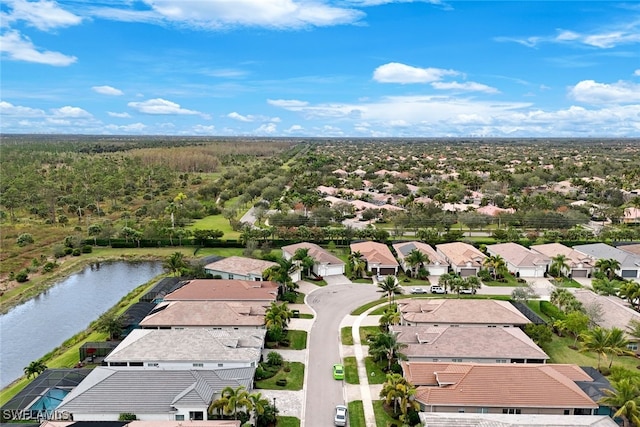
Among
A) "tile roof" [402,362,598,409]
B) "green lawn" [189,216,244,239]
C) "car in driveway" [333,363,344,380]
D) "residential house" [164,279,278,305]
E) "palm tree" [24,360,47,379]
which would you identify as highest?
"green lawn" [189,216,244,239]

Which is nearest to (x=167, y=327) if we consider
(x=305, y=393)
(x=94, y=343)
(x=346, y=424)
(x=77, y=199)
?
(x=94, y=343)

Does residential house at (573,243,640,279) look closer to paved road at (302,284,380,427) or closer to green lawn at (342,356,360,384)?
paved road at (302,284,380,427)

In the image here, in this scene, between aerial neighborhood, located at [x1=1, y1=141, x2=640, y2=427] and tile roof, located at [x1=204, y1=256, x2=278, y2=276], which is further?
tile roof, located at [x1=204, y1=256, x2=278, y2=276]

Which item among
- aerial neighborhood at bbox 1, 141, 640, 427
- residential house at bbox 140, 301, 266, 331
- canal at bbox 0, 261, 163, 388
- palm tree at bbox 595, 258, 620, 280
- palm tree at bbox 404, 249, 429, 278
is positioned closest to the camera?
aerial neighborhood at bbox 1, 141, 640, 427

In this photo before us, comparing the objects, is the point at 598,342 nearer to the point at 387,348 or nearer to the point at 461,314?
the point at 461,314

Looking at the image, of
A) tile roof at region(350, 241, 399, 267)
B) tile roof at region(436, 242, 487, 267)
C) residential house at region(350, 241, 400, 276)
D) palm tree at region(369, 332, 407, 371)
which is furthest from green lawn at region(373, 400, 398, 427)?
tile roof at region(436, 242, 487, 267)

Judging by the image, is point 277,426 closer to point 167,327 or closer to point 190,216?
point 167,327

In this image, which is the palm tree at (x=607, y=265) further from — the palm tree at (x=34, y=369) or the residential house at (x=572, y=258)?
the palm tree at (x=34, y=369)

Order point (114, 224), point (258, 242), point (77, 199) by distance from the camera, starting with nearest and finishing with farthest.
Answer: point (258, 242) → point (114, 224) → point (77, 199)
